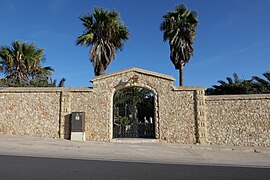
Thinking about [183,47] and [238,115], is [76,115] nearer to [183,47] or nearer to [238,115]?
[238,115]

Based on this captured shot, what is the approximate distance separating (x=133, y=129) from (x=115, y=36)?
7.77m

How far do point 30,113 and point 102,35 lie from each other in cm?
815

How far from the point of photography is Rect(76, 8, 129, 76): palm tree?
56.2 feet

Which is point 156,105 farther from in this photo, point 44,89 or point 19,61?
point 19,61

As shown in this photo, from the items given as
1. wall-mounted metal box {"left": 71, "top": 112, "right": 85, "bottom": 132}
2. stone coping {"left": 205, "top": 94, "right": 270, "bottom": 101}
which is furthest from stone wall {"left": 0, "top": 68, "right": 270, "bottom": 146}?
wall-mounted metal box {"left": 71, "top": 112, "right": 85, "bottom": 132}

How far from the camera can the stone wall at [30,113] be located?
1345 centimetres

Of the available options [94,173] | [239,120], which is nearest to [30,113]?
[94,173]

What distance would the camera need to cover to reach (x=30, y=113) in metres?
13.6

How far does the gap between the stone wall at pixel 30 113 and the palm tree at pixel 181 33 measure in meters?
11.1

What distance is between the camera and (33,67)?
66.7 ft

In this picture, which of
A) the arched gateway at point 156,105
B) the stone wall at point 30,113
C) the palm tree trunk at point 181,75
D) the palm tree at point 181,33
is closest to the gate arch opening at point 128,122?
the arched gateway at point 156,105

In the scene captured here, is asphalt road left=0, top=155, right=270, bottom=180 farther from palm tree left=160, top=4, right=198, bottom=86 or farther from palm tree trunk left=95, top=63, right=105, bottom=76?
palm tree left=160, top=4, right=198, bottom=86

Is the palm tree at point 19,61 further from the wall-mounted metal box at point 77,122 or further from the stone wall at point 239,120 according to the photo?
the stone wall at point 239,120

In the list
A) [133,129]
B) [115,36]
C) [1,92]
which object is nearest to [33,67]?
[1,92]
